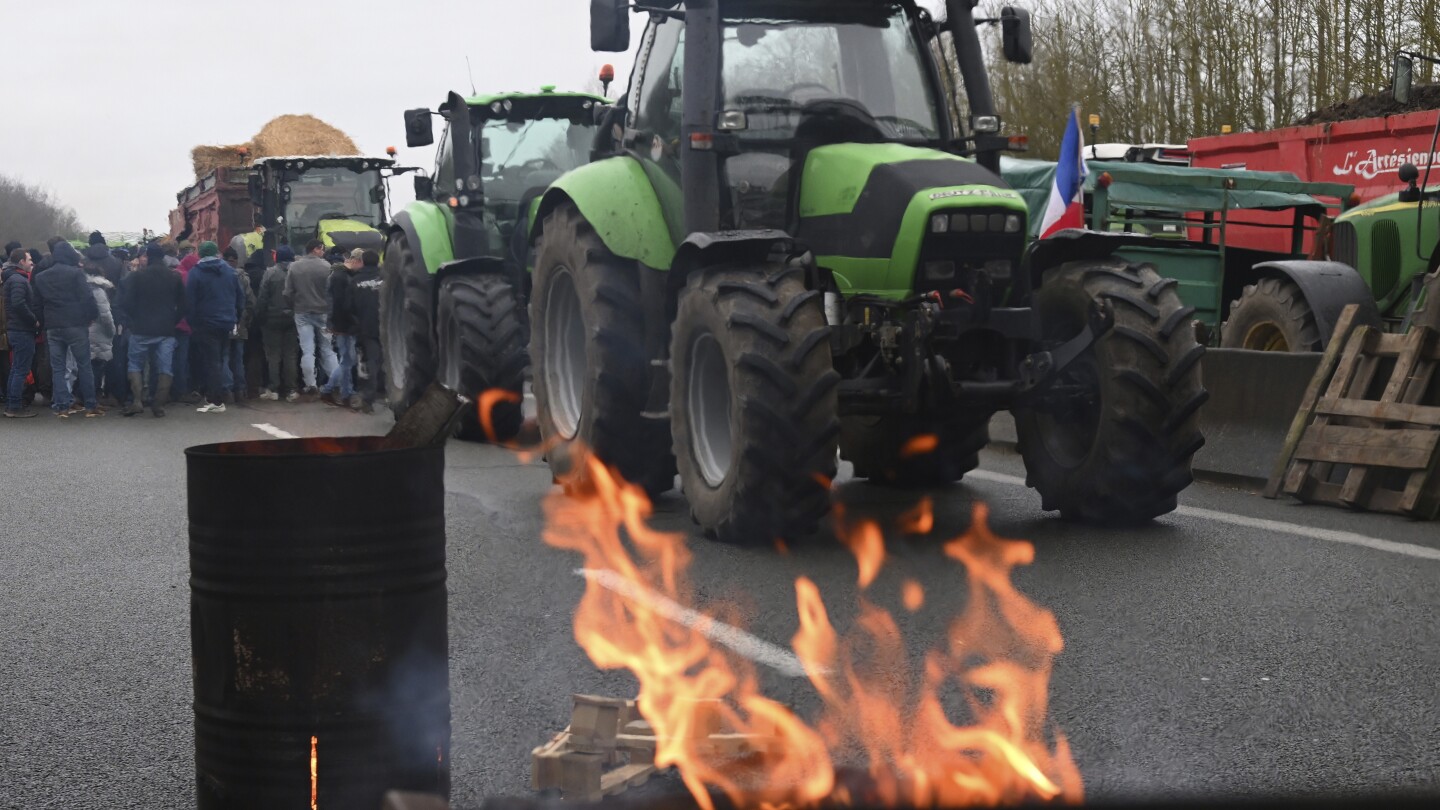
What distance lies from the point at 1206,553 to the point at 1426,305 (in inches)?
125

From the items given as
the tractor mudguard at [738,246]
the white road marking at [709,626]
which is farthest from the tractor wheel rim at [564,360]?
the white road marking at [709,626]

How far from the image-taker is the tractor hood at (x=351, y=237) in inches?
1008

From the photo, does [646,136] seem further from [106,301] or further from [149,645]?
[106,301]

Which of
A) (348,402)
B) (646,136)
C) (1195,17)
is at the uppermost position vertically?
(1195,17)

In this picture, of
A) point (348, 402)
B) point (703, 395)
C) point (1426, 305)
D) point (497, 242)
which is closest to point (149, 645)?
point (703, 395)

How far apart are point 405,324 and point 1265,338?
23.3 feet

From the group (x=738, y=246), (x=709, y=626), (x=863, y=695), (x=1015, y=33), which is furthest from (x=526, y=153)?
(x=863, y=695)

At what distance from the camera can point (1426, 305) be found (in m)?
10.1

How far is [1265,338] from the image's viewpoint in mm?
13055

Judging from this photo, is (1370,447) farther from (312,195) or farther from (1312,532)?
(312,195)

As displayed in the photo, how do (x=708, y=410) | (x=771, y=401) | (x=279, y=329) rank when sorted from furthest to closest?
(x=279, y=329)
(x=708, y=410)
(x=771, y=401)

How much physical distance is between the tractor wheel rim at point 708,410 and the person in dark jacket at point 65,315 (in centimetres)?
1258

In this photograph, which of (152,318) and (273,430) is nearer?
(273,430)

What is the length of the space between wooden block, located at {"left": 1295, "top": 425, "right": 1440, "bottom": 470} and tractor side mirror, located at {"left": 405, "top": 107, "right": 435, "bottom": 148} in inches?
292
